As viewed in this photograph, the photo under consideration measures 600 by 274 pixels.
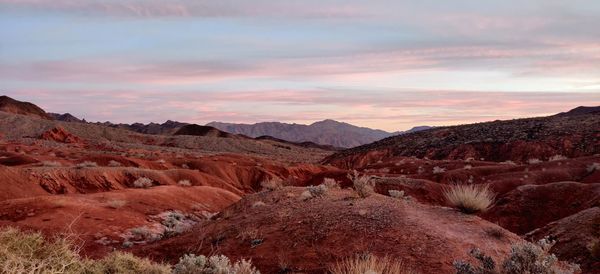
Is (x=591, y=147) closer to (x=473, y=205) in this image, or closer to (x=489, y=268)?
(x=473, y=205)

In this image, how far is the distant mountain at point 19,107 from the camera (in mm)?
114988

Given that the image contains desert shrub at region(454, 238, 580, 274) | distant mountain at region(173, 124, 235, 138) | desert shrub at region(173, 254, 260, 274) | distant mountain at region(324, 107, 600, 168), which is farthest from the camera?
distant mountain at region(173, 124, 235, 138)

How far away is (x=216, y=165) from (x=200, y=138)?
57246 mm

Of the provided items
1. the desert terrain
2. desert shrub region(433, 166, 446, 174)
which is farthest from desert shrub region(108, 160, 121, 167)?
desert shrub region(433, 166, 446, 174)

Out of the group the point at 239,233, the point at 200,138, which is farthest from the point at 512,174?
the point at 200,138

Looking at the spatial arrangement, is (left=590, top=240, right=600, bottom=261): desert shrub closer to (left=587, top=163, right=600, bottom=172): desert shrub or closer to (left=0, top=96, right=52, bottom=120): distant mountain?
(left=587, top=163, right=600, bottom=172): desert shrub

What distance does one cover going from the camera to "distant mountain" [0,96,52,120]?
114988 mm

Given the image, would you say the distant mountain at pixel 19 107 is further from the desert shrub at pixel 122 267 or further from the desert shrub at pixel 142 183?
the desert shrub at pixel 122 267

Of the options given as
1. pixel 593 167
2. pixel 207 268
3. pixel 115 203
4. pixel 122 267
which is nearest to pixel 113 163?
pixel 115 203

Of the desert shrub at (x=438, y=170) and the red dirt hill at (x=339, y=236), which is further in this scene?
the desert shrub at (x=438, y=170)

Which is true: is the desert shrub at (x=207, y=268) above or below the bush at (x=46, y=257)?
below

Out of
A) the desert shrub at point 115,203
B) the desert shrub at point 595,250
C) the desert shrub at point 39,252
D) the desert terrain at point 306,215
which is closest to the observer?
the desert shrub at point 39,252

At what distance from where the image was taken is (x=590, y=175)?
26.8 m

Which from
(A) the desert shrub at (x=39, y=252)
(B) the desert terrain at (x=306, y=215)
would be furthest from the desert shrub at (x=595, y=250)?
(A) the desert shrub at (x=39, y=252)
